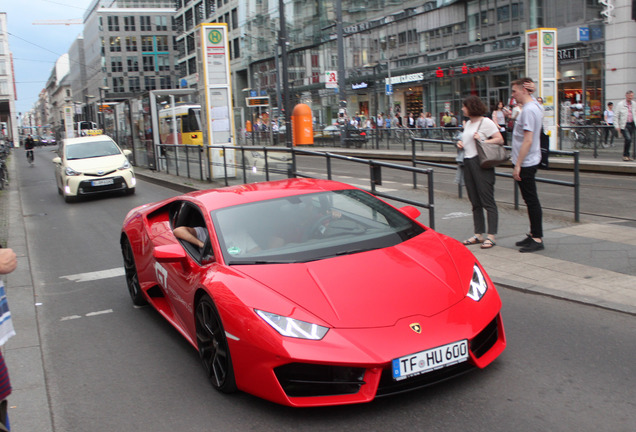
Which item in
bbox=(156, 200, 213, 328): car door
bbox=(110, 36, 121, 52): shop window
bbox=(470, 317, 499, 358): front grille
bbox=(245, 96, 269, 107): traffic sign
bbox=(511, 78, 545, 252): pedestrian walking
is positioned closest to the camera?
bbox=(470, 317, 499, 358): front grille

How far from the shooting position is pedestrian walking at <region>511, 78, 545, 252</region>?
6.90 metres

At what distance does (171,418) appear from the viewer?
12.3 feet

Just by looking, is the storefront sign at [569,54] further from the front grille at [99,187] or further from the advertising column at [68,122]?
the advertising column at [68,122]

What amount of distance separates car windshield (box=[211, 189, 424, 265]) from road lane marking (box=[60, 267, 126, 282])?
11.9ft

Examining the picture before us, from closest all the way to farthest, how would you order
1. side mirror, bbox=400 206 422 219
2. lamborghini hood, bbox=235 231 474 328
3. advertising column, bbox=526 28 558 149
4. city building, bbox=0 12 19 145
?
lamborghini hood, bbox=235 231 474 328 < side mirror, bbox=400 206 422 219 < advertising column, bbox=526 28 558 149 < city building, bbox=0 12 19 145

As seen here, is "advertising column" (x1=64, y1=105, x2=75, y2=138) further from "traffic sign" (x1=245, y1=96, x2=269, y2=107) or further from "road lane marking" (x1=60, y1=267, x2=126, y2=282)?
"road lane marking" (x1=60, y1=267, x2=126, y2=282)

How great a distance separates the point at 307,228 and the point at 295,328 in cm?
121

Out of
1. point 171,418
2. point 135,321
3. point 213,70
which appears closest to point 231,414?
point 171,418

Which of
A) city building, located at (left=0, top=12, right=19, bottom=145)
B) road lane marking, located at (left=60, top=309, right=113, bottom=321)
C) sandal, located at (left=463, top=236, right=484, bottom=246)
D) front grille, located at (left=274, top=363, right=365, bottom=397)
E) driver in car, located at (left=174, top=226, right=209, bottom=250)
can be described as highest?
city building, located at (left=0, top=12, right=19, bottom=145)

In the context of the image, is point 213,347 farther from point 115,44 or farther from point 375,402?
point 115,44

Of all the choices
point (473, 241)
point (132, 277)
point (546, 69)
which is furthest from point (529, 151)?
point (546, 69)

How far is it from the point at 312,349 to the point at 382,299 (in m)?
0.57

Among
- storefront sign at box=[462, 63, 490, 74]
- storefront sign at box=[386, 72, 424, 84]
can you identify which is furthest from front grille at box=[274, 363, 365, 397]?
storefront sign at box=[386, 72, 424, 84]

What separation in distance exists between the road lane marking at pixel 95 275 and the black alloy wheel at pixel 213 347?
3.87 m
